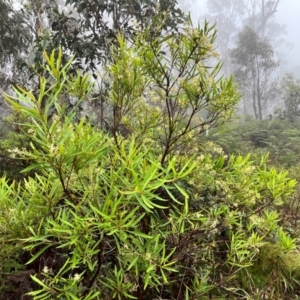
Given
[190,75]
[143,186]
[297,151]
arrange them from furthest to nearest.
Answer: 1. [297,151]
2. [190,75]
3. [143,186]

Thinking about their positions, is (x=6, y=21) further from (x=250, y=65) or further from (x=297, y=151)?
(x=250, y=65)

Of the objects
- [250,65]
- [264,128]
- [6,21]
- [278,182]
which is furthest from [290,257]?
[250,65]

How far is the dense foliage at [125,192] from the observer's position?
3.12ft

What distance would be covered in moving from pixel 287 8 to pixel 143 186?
91.2 m

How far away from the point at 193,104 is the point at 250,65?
14.5 metres

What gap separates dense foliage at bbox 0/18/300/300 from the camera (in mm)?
952

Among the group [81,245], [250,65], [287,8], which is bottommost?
[81,245]

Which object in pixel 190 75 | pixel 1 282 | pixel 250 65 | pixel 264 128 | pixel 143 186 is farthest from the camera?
pixel 250 65

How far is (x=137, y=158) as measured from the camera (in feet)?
3.33

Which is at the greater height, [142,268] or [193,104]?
[193,104]

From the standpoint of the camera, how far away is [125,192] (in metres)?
0.91

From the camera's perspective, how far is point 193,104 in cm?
158

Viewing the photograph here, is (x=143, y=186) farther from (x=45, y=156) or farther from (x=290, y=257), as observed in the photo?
(x=290, y=257)

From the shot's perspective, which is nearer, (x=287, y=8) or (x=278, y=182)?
(x=278, y=182)
